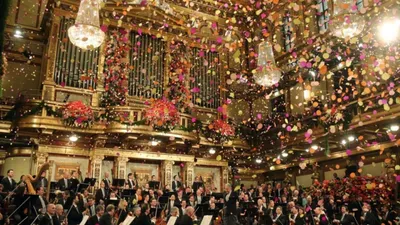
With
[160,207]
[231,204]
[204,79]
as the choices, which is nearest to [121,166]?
[160,207]

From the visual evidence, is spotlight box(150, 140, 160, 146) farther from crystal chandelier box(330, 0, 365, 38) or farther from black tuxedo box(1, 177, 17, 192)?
crystal chandelier box(330, 0, 365, 38)

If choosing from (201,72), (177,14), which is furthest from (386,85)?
(177,14)

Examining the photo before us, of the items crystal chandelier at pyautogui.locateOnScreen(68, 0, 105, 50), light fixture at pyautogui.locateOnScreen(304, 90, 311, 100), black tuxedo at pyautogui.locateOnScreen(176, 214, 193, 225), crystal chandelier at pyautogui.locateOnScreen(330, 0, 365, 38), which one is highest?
light fixture at pyautogui.locateOnScreen(304, 90, 311, 100)

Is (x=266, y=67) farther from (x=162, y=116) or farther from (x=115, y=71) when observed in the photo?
(x=115, y=71)

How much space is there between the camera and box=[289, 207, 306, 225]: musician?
11.5 metres

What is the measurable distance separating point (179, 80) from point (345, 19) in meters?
11.9

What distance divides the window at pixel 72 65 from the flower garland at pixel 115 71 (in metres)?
0.54

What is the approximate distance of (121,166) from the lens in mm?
16391

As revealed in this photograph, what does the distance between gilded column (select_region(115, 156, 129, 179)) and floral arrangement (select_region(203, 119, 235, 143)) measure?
3598 mm

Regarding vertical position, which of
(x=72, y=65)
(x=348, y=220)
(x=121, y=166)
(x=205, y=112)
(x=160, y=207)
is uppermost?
(x=72, y=65)

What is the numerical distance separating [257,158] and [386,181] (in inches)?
256

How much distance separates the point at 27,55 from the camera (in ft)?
55.4

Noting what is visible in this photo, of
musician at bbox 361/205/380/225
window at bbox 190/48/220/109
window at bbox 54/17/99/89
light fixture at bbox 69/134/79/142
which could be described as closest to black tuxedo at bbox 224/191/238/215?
musician at bbox 361/205/380/225

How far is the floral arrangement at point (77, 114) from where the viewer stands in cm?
1462
